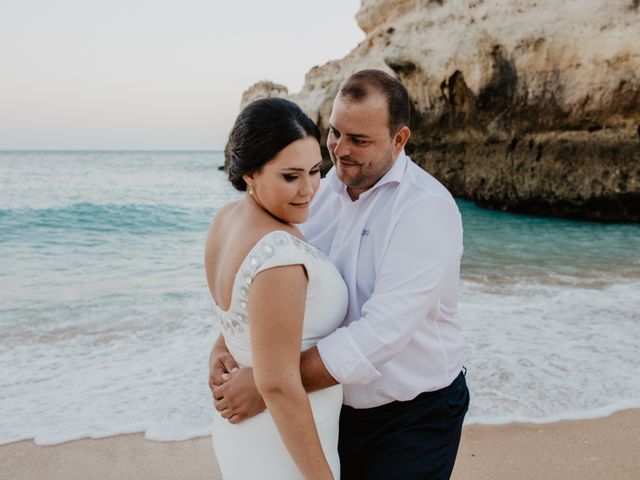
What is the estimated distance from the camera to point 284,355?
1.79 meters

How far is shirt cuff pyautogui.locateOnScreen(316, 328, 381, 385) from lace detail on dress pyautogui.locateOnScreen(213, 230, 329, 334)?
24cm

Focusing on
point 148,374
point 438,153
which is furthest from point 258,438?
point 438,153

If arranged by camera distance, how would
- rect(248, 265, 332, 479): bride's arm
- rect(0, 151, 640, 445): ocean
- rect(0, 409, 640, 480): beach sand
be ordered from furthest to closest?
rect(0, 151, 640, 445): ocean
rect(0, 409, 640, 480): beach sand
rect(248, 265, 332, 479): bride's arm

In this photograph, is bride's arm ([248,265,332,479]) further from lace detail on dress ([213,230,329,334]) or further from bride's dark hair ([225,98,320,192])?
bride's dark hair ([225,98,320,192])

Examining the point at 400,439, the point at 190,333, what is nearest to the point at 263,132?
the point at 400,439

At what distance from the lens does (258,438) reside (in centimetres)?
200

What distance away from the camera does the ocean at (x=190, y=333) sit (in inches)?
185

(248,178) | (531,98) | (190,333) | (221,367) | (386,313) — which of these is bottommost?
(190,333)

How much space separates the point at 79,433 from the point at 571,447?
3.21 metres

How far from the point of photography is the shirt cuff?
1.91 meters

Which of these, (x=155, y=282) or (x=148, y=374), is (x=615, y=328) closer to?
(x=148, y=374)

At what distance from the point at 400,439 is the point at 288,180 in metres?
0.99

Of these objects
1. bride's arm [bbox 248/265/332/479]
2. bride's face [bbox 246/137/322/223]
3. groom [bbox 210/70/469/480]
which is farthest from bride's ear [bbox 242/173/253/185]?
groom [bbox 210/70/469/480]

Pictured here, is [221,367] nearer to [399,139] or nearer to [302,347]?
[302,347]
